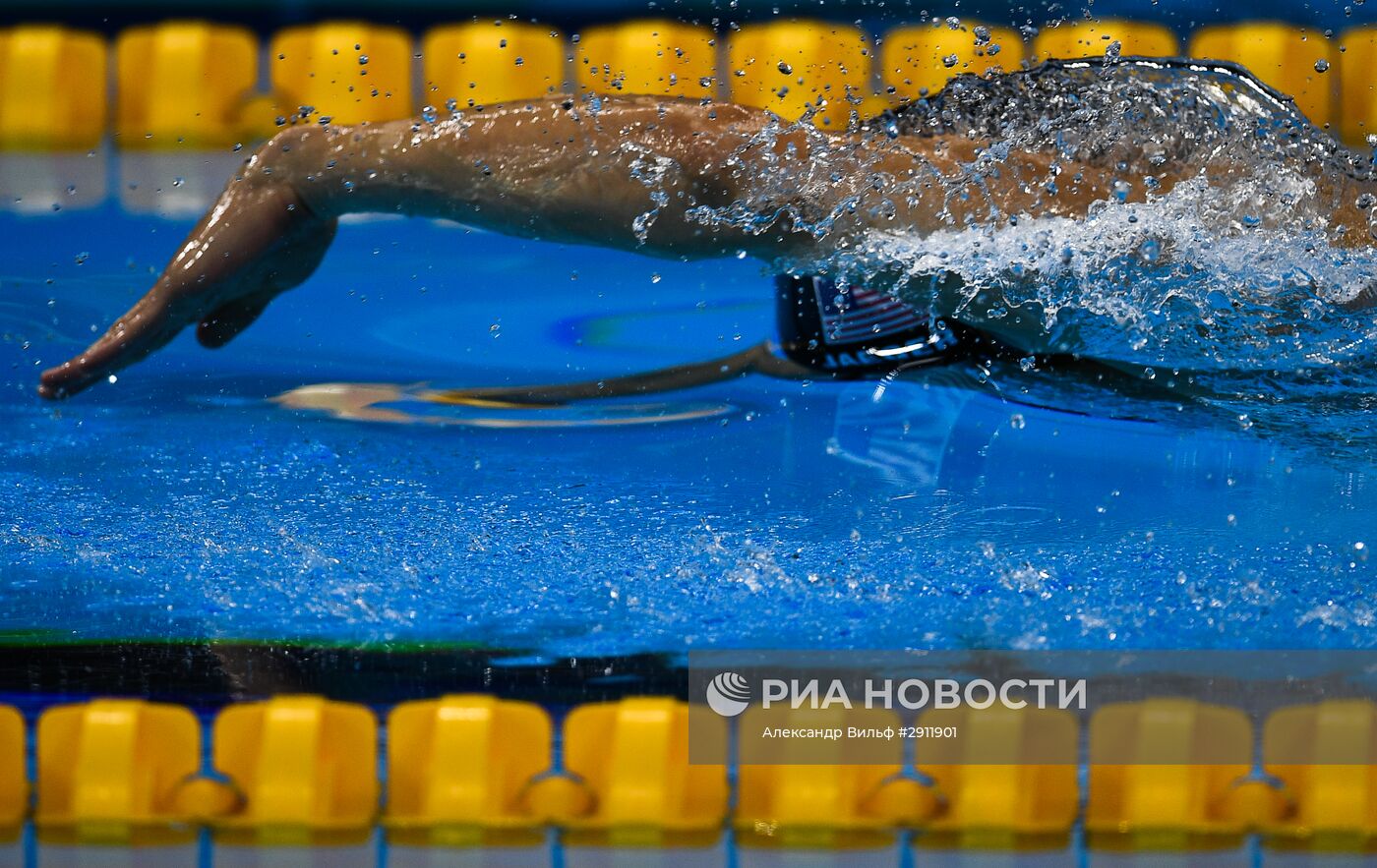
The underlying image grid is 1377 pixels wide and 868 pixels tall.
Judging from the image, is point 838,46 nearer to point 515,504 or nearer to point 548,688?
point 515,504

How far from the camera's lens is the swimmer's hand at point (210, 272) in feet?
4.78

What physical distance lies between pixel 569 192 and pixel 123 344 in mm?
481

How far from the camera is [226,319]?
1.53 metres

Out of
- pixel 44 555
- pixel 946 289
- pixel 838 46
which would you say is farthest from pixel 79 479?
pixel 838 46

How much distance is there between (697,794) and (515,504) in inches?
19.2

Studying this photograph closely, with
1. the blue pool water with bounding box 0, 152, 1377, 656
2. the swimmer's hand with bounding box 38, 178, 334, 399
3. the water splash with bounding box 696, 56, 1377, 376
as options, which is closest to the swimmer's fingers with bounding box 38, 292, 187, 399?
the swimmer's hand with bounding box 38, 178, 334, 399

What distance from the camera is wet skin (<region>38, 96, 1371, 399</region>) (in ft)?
4.80

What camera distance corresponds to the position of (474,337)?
254 centimetres

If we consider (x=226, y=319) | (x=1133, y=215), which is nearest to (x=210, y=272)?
(x=226, y=319)

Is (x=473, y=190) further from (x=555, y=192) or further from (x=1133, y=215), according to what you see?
(x=1133, y=215)

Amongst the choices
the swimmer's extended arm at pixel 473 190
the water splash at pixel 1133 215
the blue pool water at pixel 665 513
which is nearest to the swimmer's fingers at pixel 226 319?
the swimmer's extended arm at pixel 473 190

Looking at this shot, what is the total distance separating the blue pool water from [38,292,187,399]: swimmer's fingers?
0.97ft

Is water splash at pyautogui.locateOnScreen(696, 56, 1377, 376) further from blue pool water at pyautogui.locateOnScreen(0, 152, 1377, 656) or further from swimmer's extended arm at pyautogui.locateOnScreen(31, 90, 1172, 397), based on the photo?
blue pool water at pyautogui.locateOnScreen(0, 152, 1377, 656)

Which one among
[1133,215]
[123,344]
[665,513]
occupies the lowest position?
[665,513]
